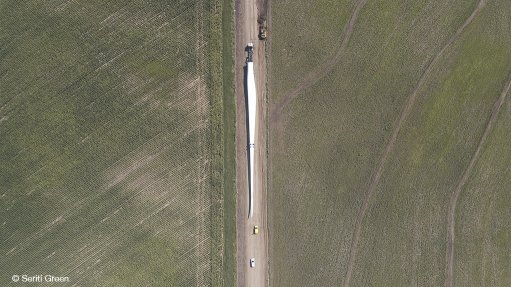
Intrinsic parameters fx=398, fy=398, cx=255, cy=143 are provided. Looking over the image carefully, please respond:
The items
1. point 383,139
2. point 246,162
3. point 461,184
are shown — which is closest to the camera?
point 246,162

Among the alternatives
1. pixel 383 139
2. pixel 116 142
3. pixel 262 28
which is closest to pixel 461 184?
pixel 383 139

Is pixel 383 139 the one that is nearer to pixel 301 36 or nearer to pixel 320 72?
pixel 320 72

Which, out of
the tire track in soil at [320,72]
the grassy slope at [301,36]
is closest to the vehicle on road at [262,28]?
the grassy slope at [301,36]

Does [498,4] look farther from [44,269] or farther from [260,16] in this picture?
[44,269]

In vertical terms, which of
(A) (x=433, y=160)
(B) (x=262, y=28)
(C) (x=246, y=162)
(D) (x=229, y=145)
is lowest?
(A) (x=433, y=160)

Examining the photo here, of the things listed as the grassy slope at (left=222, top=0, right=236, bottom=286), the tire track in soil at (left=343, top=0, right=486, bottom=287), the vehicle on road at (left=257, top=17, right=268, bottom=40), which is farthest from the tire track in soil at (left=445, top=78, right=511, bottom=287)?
the vehicle on road at (left=257, top=17, right=268, bottom=40)

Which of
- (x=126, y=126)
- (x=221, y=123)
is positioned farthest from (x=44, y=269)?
(x=221, y=123)
